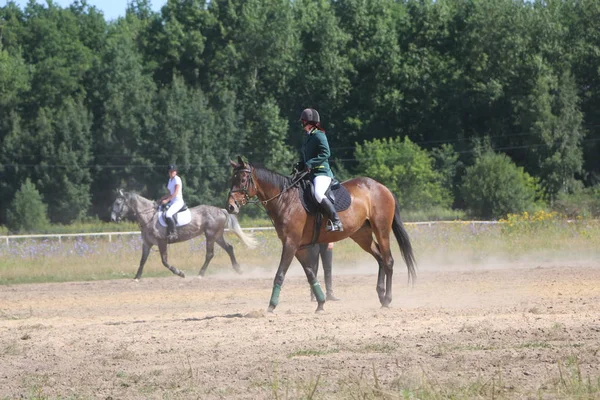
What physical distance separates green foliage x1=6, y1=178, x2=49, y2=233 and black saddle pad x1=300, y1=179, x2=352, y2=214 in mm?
51677

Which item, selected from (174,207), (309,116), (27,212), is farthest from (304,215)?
(27,212)

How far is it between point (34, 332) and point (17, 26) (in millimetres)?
72008

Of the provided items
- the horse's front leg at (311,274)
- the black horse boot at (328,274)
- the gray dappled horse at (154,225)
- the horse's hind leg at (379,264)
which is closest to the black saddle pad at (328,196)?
the horse's front leg at (311,274)

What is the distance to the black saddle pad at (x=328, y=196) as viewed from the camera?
1458 cm

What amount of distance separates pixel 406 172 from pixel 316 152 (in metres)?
48.7

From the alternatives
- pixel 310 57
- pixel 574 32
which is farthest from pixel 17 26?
pixel 574 32

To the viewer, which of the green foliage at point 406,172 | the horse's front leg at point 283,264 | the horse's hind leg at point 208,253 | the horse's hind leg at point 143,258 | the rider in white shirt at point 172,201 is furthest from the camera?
the green foliage at point 406,172

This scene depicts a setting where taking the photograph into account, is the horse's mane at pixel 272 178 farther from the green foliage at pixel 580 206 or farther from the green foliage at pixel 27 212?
the green foliage at pixel 27 212

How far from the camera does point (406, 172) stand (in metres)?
62.7

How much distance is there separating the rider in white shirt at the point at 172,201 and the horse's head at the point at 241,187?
10.1 metres

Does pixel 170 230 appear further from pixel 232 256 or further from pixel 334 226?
pixel 334 226

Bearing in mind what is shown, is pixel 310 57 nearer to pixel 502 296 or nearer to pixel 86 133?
pixel 86 133

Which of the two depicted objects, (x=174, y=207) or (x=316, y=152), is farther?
(x=174, y=207)

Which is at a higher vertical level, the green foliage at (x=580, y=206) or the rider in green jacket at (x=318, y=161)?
the rider in green jacket at (x=318, y=161)
